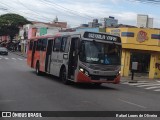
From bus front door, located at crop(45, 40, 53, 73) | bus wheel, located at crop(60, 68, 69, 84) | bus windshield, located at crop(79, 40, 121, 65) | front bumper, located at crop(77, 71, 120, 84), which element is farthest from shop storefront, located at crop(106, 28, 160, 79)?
front bumper, located at crop(77, 71, 120, 84)

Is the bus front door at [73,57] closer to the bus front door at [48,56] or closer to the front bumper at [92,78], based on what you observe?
the front bumper at [92,78]

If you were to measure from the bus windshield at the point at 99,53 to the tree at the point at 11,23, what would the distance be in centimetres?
9733

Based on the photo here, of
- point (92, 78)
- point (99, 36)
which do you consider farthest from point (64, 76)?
point (99, 36)

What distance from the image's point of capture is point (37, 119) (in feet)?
35.8

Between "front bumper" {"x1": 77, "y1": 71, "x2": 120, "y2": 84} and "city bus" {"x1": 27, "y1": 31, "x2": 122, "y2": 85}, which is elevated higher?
"city bus" {"x1": 27, "y1": 31, "x2": 122, "y2": 85}

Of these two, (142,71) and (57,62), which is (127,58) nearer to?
(142,71)

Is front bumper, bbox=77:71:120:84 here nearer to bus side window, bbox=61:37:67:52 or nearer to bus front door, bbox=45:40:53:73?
bus side window, bbox=61:37:67:52

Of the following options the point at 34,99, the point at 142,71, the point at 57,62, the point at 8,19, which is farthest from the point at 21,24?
the point at 34,99

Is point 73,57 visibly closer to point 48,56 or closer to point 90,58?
point 90,58

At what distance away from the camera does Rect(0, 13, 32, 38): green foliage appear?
11600cm

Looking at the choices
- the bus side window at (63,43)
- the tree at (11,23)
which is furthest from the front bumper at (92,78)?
the tree at (11,23)

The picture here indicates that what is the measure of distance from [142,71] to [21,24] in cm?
7927

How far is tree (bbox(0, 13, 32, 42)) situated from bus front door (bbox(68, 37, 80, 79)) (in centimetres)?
9635

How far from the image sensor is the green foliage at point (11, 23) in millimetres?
116000
